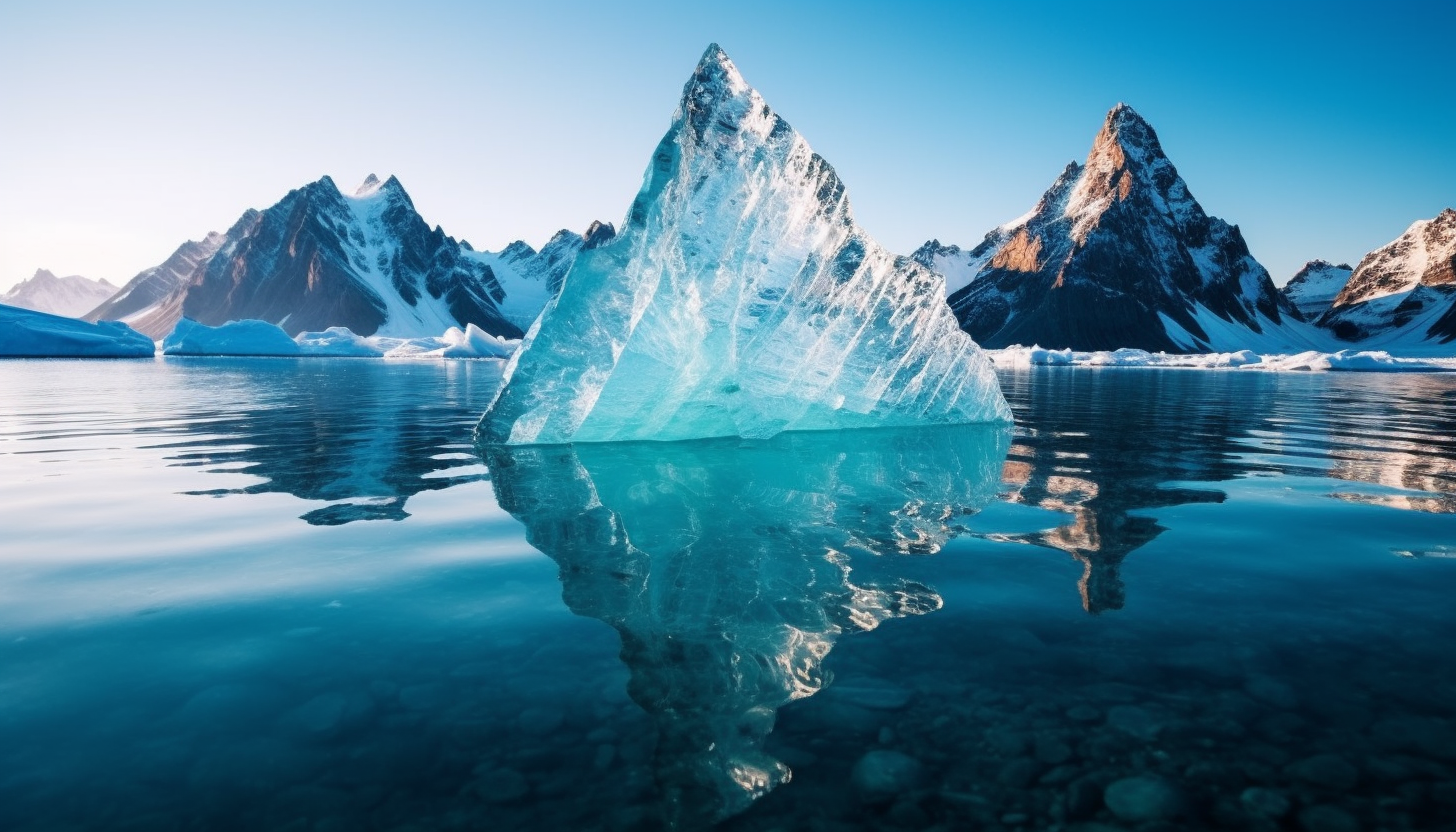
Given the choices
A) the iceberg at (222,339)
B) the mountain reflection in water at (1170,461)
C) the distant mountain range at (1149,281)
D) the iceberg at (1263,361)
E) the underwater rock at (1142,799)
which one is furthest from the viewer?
the distant mountain range at (1149,281)

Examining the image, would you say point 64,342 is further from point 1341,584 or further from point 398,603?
point 1341,584

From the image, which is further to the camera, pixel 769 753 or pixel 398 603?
pixel 398 603

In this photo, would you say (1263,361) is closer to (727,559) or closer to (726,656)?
(727,559)

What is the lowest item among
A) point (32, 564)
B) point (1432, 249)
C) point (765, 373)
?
point (32, 564)

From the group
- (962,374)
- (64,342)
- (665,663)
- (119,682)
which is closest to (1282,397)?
(962,374)

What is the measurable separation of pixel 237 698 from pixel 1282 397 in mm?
26548

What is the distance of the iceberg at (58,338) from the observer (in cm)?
4841

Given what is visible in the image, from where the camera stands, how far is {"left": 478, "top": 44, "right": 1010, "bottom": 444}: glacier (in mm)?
8883

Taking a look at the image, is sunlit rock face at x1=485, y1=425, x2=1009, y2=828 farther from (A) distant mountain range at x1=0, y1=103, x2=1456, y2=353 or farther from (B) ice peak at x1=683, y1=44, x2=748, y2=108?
(A) distant mountain range at x1=0, y1=103, x2=1456, y2=353

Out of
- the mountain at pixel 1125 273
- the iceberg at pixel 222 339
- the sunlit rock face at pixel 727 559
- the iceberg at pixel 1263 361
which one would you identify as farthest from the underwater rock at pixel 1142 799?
the mountain at pixel 1125 273

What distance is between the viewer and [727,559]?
438 centimetres

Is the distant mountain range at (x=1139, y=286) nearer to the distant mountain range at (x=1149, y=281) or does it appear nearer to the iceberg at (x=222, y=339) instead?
the distant mountain range at (x=1149, y=281)

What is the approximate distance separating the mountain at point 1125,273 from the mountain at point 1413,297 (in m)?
13.9

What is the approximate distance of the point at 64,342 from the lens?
51.7 meters
